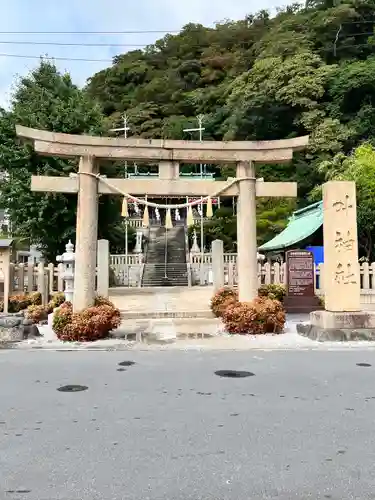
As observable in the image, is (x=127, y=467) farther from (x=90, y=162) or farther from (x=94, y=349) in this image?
(x=90, y=162)

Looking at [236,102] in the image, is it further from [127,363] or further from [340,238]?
[127,363]

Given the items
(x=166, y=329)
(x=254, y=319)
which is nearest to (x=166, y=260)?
(x=166, y=329)

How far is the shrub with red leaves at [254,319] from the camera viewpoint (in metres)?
11.5

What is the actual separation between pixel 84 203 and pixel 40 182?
1150mm

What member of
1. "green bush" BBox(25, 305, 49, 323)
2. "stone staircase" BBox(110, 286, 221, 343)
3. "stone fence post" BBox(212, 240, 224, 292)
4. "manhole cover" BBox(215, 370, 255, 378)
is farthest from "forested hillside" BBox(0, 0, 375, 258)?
"manhole cover" BBox(215, 370, 255, 378)

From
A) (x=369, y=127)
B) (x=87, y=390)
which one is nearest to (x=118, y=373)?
(x=87, y=390)

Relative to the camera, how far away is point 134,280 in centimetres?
2934

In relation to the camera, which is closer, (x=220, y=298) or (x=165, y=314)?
(x=220, y=298)

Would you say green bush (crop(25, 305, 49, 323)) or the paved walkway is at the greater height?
the paved walkway

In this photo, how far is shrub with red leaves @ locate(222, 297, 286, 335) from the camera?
11477 millimetres

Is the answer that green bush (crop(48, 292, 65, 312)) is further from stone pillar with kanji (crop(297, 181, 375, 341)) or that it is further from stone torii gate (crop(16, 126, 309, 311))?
stone pillar with kanji (crop(297, 181, 375, 341))

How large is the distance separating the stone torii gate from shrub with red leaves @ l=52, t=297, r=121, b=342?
0.37 metres

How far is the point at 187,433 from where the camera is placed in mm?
4543

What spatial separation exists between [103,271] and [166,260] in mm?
15506
